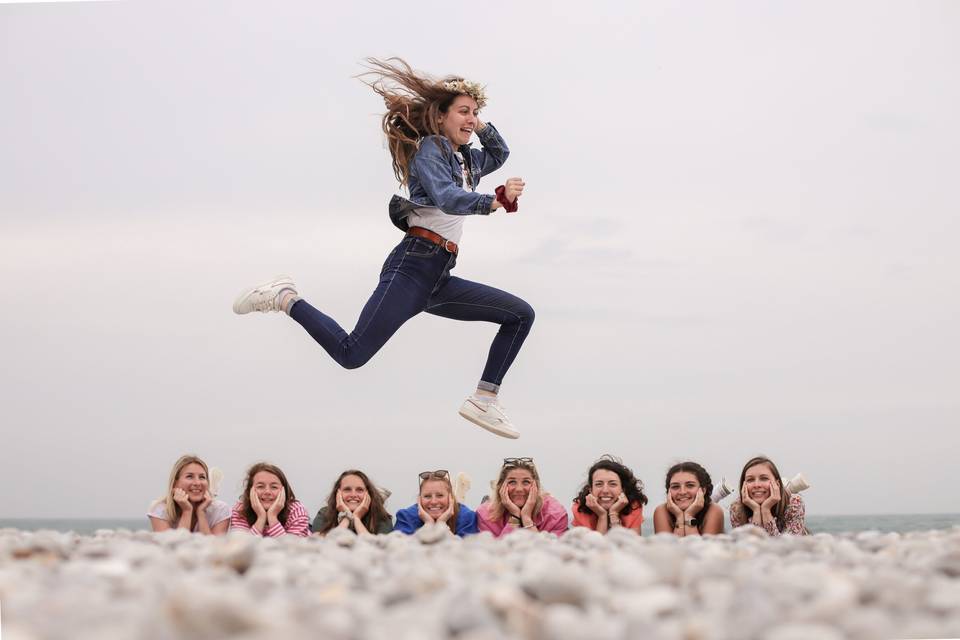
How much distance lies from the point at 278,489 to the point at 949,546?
3304 millimetres

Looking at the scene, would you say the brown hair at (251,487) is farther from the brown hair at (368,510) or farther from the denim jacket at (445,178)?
the denim jacket at (445,178)

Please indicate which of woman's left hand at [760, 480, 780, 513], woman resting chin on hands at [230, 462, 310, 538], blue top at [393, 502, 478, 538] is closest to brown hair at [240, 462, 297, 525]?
woman resting chin on hands at [230, 462, 310, 538]

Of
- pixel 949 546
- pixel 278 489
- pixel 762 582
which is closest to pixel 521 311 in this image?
pixel 278 489

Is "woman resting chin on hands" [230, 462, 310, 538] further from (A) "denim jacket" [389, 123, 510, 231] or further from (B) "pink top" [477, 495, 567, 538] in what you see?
(A) "denim jacket" [389, 123, 510, 231]

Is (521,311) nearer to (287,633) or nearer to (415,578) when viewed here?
(415,578)

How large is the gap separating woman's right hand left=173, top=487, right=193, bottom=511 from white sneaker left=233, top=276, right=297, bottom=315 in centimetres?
102

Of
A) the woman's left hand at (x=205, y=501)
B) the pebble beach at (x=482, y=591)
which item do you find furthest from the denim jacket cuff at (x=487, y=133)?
the pebble beach at (x=482, y=591)

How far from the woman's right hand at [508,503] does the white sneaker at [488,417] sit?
360 mm

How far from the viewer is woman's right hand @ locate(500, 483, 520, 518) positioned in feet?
17.2

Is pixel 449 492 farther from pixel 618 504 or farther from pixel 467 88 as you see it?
pixel 467 88

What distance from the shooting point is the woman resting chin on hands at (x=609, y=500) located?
5198 mm

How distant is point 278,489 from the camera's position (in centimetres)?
530

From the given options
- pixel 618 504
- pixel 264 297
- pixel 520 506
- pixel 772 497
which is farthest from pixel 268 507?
pixel 772 497

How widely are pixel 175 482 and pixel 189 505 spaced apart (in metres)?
0.14
